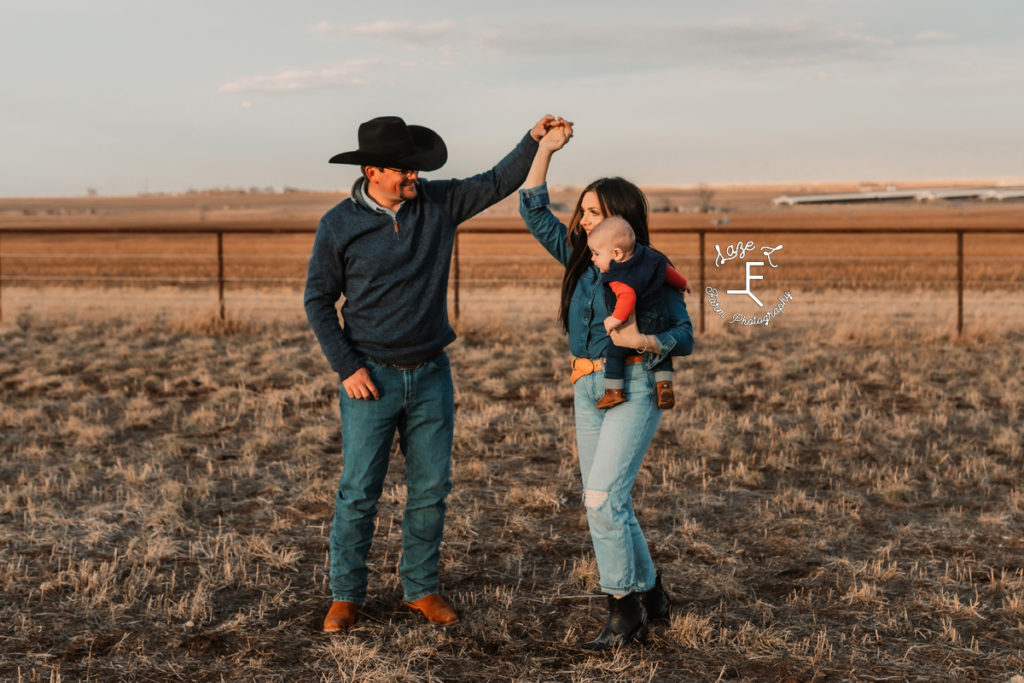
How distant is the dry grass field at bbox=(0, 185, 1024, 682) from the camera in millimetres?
3584

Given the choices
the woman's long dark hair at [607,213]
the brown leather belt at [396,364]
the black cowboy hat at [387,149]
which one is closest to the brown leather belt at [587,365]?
the woman's long dark hair at [607,213]

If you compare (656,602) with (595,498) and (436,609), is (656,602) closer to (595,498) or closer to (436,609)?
(595,498)

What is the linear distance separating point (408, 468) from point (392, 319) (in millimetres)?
641

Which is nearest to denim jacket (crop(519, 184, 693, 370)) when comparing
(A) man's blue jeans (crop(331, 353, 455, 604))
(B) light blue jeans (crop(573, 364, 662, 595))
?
(B) light blue jeans (crop(573, 364, 662, 595))

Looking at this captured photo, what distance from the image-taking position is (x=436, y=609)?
152 inches

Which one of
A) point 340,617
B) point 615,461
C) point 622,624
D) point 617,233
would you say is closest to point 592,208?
point 617,233

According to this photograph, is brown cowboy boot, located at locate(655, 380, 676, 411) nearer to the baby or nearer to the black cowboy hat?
the baby

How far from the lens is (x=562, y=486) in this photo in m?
5.89

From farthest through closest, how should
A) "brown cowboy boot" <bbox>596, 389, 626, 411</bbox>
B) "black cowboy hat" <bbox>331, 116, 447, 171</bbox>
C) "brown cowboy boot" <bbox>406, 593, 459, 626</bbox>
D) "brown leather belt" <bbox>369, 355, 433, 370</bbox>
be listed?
"brown cowboy boot" <bbox>406, 593, 459, 626</bbox> < "brown leather belt" <bbox>369, 355, 433, 370</bbox> < "black cowboy hat" <bbox>331, 116, 447, 171</bbox> < "brown cowboy boot" <bbox>596, 389, 626, 411</bbox>

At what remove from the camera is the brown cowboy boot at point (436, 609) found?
A: 12.6 ft

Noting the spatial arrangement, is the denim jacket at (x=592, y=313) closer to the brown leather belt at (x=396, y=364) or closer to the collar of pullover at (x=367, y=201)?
the collar of pullover at (x=367, y=201)

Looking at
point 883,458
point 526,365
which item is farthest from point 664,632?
point 526,365

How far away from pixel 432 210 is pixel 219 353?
8.08 m

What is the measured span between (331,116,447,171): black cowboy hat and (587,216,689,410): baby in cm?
72
